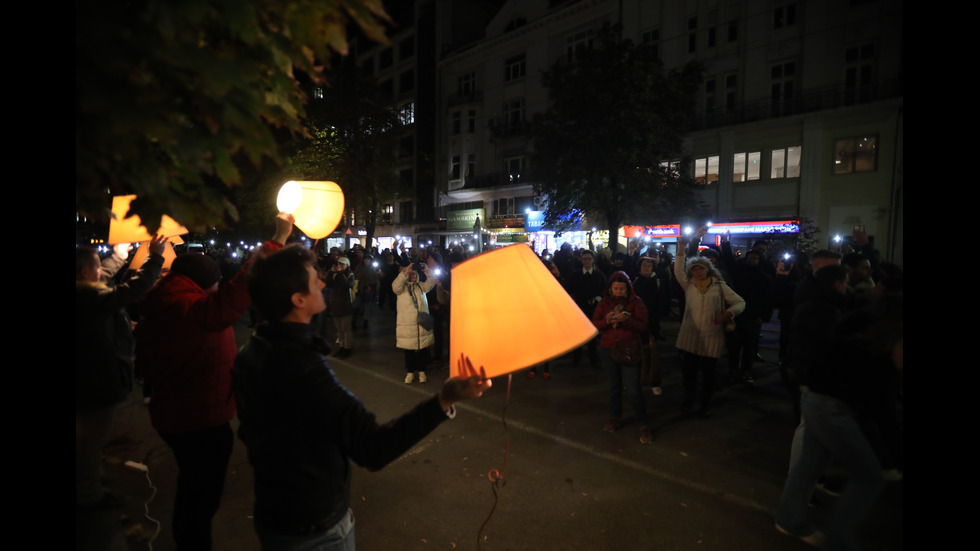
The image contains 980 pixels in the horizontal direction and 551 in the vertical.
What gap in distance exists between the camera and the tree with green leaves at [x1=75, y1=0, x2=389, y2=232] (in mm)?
1275

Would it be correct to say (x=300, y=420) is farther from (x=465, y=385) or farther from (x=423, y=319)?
(x=423, y=319)

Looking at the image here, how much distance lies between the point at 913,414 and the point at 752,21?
2347cm

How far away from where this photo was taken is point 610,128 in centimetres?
1491

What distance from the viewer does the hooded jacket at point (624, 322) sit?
17.2 feet

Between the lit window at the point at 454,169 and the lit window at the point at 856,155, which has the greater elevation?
the lit window at the point at 454,169

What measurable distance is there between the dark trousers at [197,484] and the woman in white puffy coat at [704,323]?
201 inches

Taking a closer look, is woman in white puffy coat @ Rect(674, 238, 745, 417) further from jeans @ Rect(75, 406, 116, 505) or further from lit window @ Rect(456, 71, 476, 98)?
lit window @ Rect(456, 71, 476, 98)

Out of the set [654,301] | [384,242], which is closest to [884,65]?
[654,301]

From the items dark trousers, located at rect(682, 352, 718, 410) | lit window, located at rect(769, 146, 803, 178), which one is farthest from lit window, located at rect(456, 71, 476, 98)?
dark trousers, located at rect(682, 352, 718, 410)

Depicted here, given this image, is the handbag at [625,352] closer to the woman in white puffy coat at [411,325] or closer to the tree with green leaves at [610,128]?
the woman in white puffy coat at [411,325]

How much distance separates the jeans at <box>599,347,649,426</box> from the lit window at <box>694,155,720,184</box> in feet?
62.7

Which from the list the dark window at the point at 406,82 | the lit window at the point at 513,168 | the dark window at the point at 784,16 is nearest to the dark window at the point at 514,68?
the lit window at the point at 513,168

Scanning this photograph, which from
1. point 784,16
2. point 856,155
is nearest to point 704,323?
point 856,155

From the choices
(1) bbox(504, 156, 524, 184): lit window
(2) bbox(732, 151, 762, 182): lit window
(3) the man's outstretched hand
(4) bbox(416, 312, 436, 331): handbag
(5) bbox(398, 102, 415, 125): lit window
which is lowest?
(4) bbox(416, 312, 436, 331): handbag
